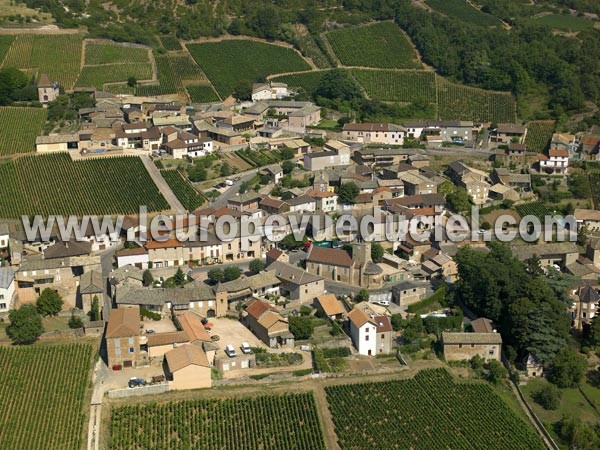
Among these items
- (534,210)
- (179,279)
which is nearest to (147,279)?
(179,279)

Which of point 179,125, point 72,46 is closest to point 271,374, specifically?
point 179,125

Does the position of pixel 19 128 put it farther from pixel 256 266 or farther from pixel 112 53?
pixel 256 266

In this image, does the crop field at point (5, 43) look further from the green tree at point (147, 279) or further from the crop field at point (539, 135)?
the crop field at point (539, 135)

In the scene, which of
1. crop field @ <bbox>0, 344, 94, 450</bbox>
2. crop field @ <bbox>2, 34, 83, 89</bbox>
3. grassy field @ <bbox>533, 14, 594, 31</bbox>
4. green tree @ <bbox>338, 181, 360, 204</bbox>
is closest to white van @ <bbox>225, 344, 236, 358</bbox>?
crop field @ <bbox>0, 344, 94, 450</bbox>

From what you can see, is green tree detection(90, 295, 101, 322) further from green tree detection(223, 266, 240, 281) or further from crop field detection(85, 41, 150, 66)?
crop field detection(85, 41, 150, 66)

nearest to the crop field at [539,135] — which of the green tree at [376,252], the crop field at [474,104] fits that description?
the crop field at [474,104]

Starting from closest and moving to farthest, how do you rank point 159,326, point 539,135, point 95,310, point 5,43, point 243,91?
point 159,326
point 95,310
point 539,135
point 243,91
point 5,43
